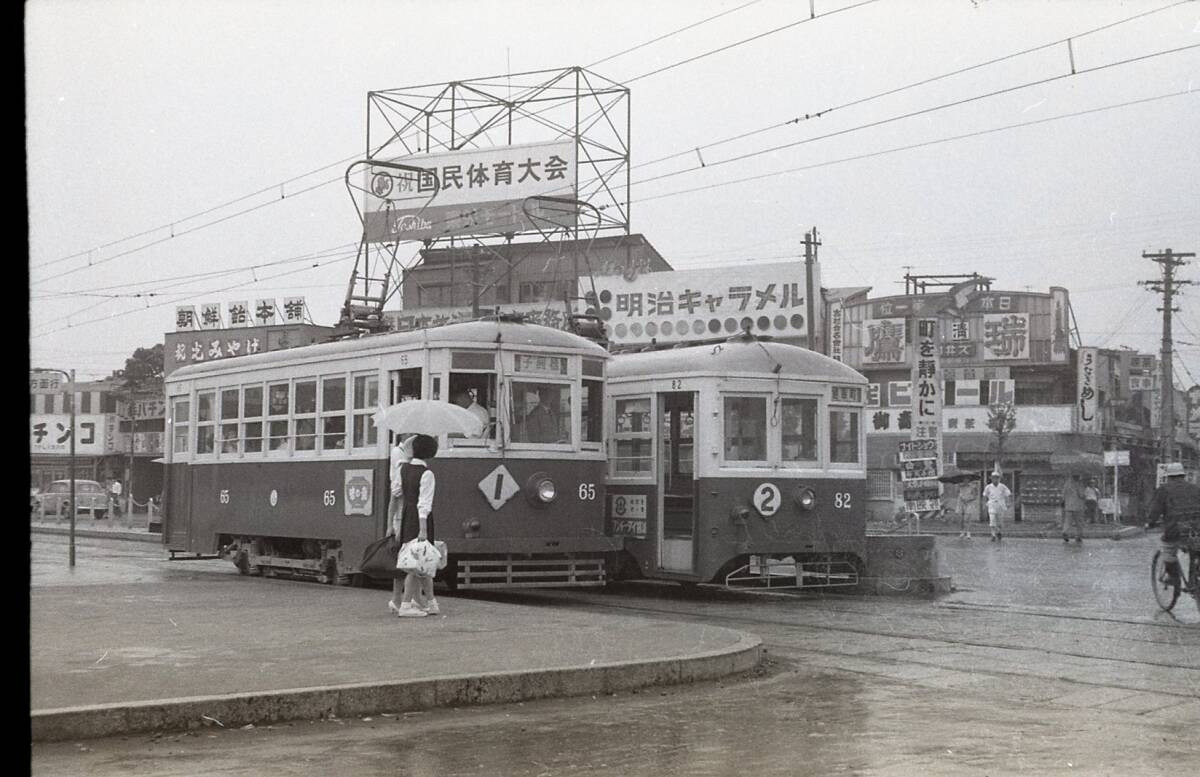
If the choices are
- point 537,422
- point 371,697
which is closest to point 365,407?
point 537,422

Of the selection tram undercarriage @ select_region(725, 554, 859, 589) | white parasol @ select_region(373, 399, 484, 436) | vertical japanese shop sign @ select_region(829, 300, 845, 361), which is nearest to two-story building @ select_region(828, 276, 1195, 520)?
vertical japanese shop sign @ select_region(829, 300, 845, 361)

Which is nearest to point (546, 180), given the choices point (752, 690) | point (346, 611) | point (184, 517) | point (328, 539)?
point (184, 517)

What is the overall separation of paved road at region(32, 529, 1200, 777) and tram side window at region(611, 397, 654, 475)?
406cm

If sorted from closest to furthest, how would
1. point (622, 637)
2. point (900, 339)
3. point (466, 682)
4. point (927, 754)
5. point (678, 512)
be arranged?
point (927, 754) < point (466, 682) < point (622, 637) < point (678, 512) < point (900, 339)

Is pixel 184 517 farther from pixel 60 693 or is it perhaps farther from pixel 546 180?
pixel 546 180

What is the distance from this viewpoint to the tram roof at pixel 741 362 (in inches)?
642

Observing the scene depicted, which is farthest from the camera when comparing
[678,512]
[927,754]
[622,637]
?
[678,512]

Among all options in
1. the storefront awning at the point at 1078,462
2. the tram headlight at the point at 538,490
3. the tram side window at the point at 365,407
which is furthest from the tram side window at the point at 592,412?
the storefront awning at the point at 1078,462

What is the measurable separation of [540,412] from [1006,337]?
48831 mm

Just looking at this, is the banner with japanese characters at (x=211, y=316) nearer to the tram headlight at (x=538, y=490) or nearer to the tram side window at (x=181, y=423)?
the tram side window at (x=181, y=423)

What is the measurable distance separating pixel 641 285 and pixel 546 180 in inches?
243

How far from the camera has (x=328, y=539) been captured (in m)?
17.0

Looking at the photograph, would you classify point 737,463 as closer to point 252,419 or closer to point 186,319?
point 252,419

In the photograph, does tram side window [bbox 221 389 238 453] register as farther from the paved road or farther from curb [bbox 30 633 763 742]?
curb [bbox 30 633 763 742]
